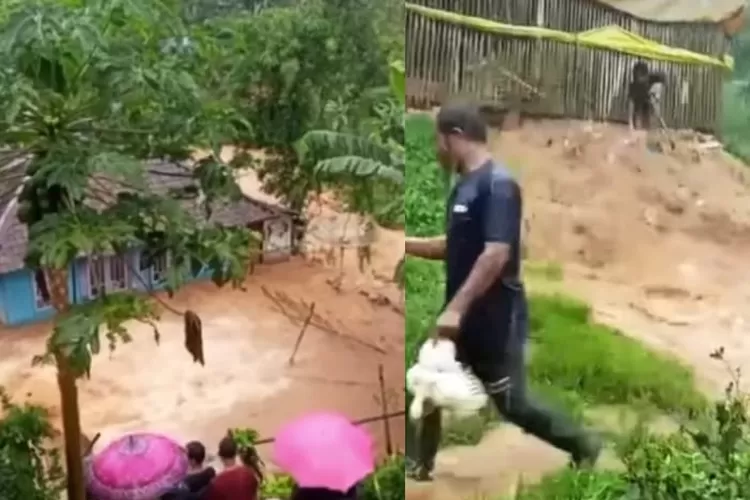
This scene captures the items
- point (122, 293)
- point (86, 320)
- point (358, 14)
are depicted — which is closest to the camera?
point (86, 320)

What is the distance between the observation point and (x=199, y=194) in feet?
5.29

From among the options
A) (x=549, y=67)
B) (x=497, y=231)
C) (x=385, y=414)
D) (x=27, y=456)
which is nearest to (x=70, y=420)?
(x=27, y=456)

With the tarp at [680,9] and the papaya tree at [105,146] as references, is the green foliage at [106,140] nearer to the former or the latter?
the papaya tree at [105,146]

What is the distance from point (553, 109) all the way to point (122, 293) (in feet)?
2.14

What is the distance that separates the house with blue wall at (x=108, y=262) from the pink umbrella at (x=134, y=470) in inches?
9.3

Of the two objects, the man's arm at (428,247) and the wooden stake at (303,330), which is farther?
the wooden stake at (303,330)

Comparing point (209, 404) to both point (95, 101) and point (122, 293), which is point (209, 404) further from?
point (95, 101)

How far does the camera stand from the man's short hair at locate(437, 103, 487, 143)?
158 centimetres

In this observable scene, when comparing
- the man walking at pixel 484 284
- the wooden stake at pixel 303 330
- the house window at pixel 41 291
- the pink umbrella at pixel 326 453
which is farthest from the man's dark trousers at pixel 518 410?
the house window at pixel 41 291

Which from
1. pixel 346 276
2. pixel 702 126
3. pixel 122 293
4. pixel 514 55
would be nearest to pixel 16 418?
pixel 122 293

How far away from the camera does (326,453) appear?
5.51 ft

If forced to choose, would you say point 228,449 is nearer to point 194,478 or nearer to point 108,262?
point 194,478

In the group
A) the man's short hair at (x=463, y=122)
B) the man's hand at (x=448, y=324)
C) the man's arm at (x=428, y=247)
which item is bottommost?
the man's hand at (x=448, y=324)

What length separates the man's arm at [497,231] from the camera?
5.20ft
